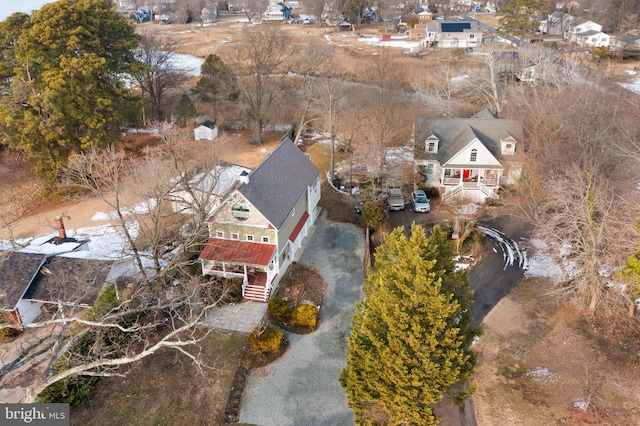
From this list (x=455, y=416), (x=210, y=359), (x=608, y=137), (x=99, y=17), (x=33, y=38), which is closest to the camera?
(x=455, y=416)


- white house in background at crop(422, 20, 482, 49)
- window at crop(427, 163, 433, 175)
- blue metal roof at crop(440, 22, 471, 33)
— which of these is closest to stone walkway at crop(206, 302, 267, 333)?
window at crop(427, 163, 433, 175)

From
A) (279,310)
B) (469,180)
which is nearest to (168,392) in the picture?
(279,310)

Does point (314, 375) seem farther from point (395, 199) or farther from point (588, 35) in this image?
point (588, 35)

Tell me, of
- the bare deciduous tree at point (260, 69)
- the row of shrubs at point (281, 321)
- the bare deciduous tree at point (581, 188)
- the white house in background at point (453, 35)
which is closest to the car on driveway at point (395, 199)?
the bare deciduous tree at point (581, 188)

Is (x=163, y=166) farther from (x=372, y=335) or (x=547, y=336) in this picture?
(x=547, y=336)

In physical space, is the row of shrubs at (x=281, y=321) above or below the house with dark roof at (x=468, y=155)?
below

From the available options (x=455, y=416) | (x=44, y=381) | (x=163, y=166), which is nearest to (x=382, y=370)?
(x=455, y=416)

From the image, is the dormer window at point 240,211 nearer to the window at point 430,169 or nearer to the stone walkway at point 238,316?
the stone walkway at point 238,316

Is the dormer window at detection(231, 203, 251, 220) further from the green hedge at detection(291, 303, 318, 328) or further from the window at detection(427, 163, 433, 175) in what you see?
the window at detection(427, 163, 433, 175)
